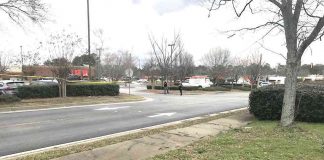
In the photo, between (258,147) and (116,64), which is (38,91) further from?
(116,64)

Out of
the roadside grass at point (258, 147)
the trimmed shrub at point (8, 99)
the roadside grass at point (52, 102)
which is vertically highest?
the trimmed shrub at point (8, 99)

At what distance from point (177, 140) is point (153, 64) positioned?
223 ft

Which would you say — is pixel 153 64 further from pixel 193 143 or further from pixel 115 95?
pixel 193 143

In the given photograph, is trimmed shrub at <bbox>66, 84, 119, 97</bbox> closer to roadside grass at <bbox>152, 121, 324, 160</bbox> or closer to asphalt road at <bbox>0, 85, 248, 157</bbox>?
asphalt road at <bbox>0, 85, 248, 157</bbox>

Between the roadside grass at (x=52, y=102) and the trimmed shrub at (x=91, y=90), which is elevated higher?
the trimmed shrub at (x=91, y=90)

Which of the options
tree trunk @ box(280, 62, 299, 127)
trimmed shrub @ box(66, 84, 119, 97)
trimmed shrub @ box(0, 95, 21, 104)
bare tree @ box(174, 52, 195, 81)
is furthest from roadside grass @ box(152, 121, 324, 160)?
bare tree @ box(174, 52, 195, 81)

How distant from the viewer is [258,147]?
7887 mm

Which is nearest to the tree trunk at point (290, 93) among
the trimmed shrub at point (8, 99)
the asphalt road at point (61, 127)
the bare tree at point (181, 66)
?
the asphalt road at point (61, 127)

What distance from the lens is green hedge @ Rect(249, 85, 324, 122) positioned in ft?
44.3

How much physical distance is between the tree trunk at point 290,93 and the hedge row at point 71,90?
18.1m

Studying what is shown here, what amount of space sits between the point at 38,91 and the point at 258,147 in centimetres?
1969

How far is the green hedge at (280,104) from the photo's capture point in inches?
531

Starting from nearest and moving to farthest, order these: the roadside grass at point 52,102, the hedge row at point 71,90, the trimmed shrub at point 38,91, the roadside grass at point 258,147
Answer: the roadside grass at point 258,147, the roadside grass at point 52,102, the trimmed shrub at point 38,91, the hedge row at point 71,90

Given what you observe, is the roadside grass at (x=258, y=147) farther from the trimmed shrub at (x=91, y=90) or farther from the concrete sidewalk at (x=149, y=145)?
the trimmed shrub at (x=91, y=90)
